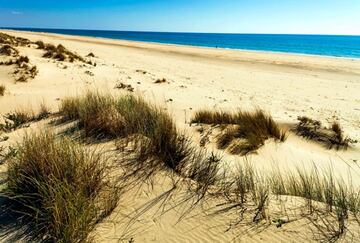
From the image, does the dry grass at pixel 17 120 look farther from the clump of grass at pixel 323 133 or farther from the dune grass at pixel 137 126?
the clump of grass at pixel 323 133

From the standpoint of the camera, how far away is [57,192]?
3.11 metres

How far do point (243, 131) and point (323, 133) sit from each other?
6.80ft

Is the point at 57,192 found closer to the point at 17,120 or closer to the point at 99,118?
the point at 99,118

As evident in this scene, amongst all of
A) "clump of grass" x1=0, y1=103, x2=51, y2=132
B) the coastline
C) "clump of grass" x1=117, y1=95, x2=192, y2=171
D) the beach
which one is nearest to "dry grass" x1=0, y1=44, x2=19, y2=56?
the beach

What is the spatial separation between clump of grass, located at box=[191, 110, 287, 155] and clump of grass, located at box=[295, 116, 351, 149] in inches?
27.6

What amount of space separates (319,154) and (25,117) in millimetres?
6224

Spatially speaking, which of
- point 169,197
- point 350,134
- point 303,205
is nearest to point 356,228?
point 303,205

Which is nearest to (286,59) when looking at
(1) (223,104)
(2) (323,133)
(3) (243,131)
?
(1) (223,104)

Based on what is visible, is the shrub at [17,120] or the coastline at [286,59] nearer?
the shrub at [17,120]

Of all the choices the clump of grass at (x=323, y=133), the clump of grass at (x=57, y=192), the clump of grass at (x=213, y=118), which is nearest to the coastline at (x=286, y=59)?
the clump of grass at (x=323, y=133)

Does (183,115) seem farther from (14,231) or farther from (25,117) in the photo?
(14,231)

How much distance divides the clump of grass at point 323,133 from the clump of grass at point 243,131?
702 mm

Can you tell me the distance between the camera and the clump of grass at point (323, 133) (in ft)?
22.5

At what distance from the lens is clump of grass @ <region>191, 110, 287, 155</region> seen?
20.0 feet
